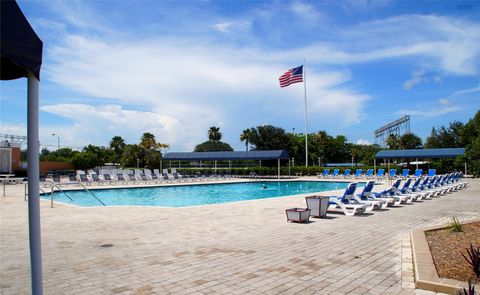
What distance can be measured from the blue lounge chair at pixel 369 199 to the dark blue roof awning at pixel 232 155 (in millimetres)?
23301

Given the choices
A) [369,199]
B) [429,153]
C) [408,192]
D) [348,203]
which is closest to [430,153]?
[429,153]

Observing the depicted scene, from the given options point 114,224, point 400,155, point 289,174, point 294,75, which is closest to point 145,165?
point 289,174

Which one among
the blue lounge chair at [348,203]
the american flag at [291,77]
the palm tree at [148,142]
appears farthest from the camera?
the palm tree at [148,142]

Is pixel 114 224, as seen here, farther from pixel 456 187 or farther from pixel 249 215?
pixel 456 187

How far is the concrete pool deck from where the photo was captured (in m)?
4.14

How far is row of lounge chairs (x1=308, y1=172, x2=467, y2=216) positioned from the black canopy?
8649 millimetres

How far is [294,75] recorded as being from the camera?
1235 inches

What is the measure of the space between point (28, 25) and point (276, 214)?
27.0ft

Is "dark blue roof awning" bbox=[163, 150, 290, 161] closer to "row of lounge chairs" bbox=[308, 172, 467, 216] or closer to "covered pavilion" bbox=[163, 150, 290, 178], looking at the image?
"covered pavilion" bbox=[163, 150, 290, 178]

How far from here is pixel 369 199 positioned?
11594 mm

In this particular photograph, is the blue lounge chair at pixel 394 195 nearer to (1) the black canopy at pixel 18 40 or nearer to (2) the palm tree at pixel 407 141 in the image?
(1) the black canopy at pixel 18 40

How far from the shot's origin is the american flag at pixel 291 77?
31078 millimetres

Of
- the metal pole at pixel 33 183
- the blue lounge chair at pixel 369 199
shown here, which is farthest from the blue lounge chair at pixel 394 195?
the metal pole at pixel 33 183

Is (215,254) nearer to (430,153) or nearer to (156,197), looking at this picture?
(156,197)
